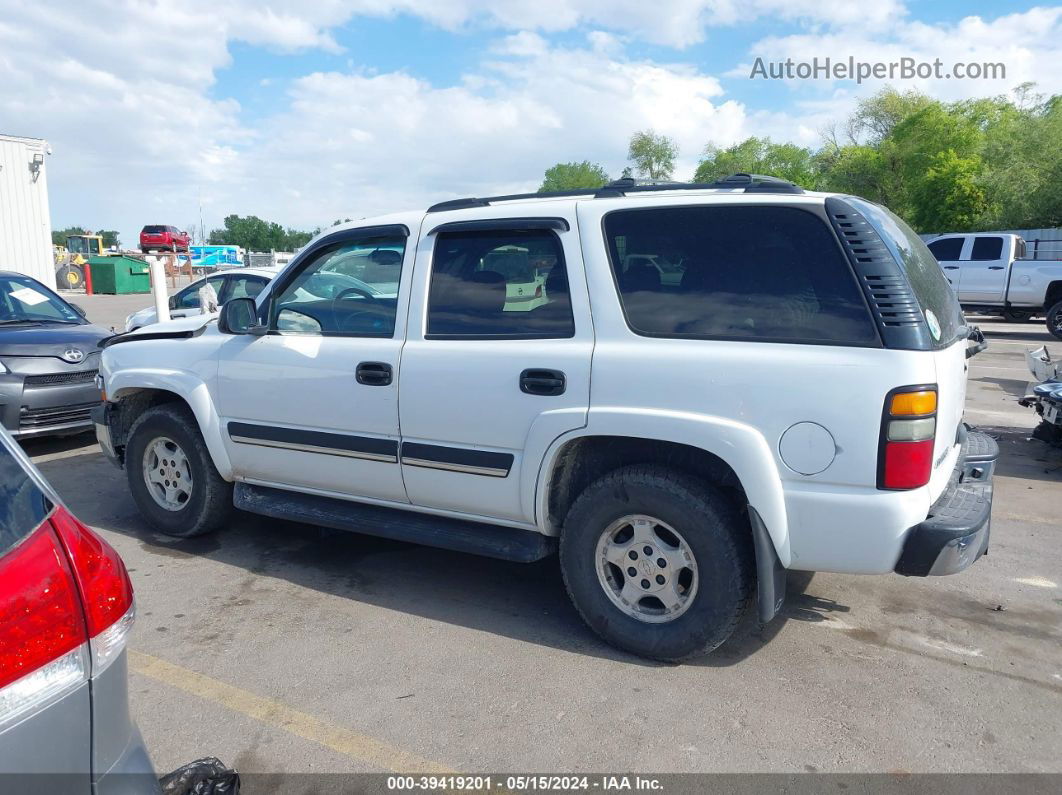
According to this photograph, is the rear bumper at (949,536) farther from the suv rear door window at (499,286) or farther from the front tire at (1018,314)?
the front tire at (1018,314)

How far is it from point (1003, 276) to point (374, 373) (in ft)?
55.2

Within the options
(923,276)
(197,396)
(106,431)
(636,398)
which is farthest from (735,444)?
(106,431)

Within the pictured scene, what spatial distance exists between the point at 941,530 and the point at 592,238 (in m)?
1.84

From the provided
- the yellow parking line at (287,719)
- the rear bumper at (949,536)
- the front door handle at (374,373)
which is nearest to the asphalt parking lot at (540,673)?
the yellow parking line at (287,719)

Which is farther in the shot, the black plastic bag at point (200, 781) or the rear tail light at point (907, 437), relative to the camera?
the rear tail light at point (907, 437)

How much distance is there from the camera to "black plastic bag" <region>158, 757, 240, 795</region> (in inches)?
85.6

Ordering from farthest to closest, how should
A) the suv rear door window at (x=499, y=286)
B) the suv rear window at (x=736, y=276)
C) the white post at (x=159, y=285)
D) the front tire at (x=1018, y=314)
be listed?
the front tire at (x=1018, y=314)
the white post at (x=159, y=285)
the suv rear door window at (x=499, y=286)
the suv rear window at (x=736, y=276)

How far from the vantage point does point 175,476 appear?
5.10 meters

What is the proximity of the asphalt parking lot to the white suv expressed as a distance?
0.36 meters

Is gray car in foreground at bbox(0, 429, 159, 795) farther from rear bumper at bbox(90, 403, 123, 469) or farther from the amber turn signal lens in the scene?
rear bumper at bbox(90, 403, 123, 469)

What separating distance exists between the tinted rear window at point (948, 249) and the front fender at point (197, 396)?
17.0m

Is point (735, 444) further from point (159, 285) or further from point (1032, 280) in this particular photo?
point (1032, 280)

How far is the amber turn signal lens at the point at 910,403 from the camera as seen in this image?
9.82ft

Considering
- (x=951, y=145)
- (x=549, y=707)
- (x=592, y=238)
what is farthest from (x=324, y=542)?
(x=951, y=145)
